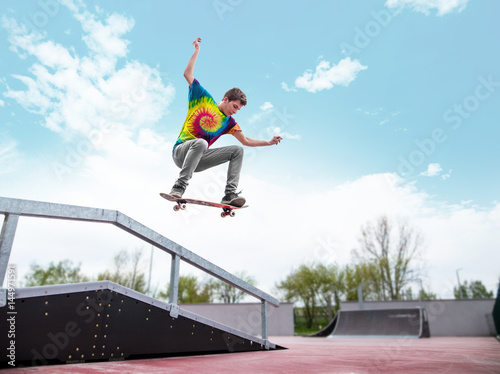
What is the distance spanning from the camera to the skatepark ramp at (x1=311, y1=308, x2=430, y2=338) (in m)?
12.6

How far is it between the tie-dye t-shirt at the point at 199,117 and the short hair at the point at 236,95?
24 cm

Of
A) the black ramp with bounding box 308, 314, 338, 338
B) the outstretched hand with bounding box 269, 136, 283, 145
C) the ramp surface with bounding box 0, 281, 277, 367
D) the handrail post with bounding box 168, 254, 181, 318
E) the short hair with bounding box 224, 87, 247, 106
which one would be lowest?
the black ramp with bounding box 308, 314, 338, 338

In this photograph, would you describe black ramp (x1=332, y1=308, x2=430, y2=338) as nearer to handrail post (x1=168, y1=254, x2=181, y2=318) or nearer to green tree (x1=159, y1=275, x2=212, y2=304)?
handrail post (x1=168, y1=254, x2=181, y2=318)

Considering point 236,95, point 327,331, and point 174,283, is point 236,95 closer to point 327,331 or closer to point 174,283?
point 174,283

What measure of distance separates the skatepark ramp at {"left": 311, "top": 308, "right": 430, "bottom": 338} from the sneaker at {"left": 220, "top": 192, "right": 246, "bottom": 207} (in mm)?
10573

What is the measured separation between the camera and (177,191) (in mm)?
4277

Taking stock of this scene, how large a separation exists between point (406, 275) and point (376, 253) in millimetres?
2811

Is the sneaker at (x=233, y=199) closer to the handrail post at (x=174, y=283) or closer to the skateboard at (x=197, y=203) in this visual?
the skateboard at (x=197, y=203)

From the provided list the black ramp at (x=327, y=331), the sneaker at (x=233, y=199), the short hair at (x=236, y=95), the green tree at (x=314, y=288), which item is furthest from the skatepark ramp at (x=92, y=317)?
the green tree at (x=314, y=288)

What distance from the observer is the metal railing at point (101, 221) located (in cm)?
226

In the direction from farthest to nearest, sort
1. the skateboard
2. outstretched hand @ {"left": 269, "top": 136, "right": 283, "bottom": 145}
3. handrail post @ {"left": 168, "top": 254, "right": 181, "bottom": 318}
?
outstretched hand @ {"left": 269, "top": 136, "right": 283, "bottom": 145} < the skateboard < handrail post @ {"left": 168, "top": 254, "right": 181, "bottom": 318}

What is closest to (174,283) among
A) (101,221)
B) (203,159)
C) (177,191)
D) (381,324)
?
(101,221)

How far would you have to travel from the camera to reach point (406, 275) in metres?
26.0

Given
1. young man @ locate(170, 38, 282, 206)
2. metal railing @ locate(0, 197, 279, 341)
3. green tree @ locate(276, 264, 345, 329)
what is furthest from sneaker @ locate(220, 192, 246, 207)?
green tree @ locate(276, 264, 345, 329)
